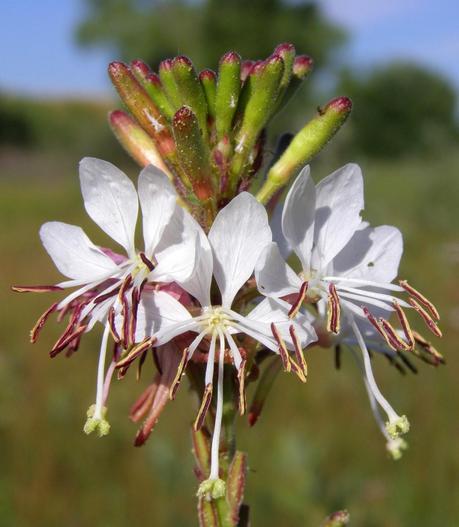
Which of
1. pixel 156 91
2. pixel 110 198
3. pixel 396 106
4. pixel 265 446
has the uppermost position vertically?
pixel 156 91

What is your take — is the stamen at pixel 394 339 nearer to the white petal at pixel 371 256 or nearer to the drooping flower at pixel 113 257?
the white petal at pixel 371 256

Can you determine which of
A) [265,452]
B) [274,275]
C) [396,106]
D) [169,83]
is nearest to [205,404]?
[274,275]

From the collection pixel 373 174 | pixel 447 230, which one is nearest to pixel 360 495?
pixel 447 230

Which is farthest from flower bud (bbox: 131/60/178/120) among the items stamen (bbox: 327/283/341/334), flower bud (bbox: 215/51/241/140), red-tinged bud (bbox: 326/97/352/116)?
stamen (bbox: 327/283/341/334)

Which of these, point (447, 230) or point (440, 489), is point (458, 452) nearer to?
point (440, 489)

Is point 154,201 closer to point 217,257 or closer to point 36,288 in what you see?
point 217,257

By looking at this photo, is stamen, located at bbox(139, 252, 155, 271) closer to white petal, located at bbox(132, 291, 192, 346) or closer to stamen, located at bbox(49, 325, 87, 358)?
white petal, located at bbox(132, 291, 192, 346)
